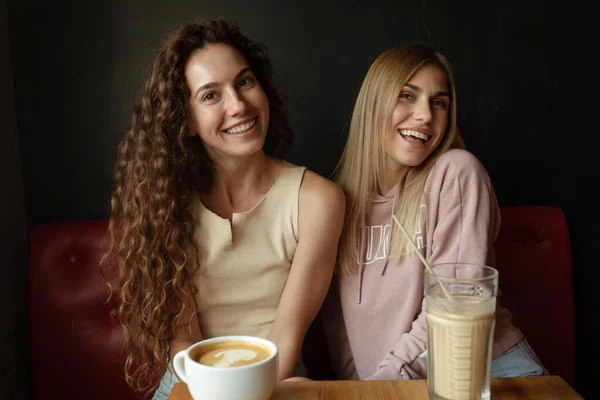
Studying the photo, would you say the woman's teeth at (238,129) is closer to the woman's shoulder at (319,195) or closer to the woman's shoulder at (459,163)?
the woman's shoulder at (319,195)

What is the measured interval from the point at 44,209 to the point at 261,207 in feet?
2.63

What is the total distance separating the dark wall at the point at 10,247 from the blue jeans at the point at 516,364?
1381mm

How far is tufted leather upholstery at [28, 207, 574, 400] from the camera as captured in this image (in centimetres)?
166

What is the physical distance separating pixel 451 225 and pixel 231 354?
0.66 metres

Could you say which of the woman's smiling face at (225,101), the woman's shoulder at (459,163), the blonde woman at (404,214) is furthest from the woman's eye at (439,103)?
the woman's smiling face at (225,101)

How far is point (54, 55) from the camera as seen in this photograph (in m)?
1.76

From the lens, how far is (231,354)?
34.7 inches

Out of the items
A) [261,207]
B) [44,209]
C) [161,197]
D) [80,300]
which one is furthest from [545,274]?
[44,209]

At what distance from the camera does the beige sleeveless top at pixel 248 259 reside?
1459 millimetres

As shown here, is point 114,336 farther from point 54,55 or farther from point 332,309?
point 54,55

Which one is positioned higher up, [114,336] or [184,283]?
[184,283]

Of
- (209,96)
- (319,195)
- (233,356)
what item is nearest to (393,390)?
(233,356)

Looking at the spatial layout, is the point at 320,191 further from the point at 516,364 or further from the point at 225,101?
the point at 516,364

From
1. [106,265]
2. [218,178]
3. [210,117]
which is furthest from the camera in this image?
[106,265]
